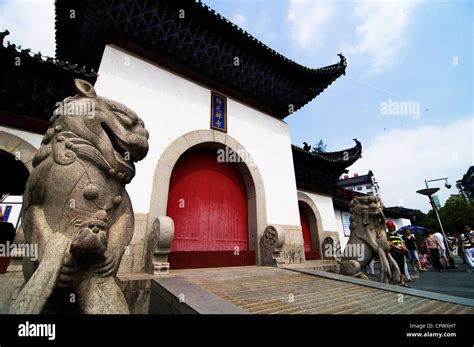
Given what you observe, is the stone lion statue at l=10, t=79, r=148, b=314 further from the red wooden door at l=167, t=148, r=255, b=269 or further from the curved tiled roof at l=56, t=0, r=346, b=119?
the curved tiled roof at l=56, t=0, r=346, b=119

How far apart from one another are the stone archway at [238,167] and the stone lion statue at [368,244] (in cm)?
198

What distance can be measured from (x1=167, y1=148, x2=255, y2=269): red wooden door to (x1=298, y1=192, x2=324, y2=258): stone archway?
3.35 meters

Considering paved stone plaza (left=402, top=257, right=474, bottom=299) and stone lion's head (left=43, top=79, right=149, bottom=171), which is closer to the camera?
stone lion's head (left=43, top=79, right=149, bottom=171)

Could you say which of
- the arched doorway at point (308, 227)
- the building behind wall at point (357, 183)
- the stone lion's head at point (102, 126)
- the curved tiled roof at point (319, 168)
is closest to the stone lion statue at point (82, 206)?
the stone lion's head at point (102, 126)

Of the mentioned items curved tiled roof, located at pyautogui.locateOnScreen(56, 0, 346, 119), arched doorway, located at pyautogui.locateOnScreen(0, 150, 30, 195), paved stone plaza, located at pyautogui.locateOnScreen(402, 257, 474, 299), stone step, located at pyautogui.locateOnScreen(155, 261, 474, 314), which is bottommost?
paved stone plaza, located at pyautogui.locateOnScreen(402, 257, 474, 299)

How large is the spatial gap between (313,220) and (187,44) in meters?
7.22

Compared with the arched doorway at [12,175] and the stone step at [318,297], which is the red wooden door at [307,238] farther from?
the arched doorway at [12,175]

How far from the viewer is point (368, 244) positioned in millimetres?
4379

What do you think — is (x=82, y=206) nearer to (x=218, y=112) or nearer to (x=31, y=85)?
(x=31, y=85)

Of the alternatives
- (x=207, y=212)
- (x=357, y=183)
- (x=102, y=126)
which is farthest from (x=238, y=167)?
(x=357, y=183)

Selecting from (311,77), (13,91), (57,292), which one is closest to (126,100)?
(13,91)

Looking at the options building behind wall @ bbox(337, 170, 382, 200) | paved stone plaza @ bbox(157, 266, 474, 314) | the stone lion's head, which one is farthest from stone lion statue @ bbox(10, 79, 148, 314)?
building behind wall @ bbox(337, 170, 382, 200)

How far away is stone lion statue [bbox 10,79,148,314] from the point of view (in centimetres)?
147

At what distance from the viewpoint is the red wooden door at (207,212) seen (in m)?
4.65
